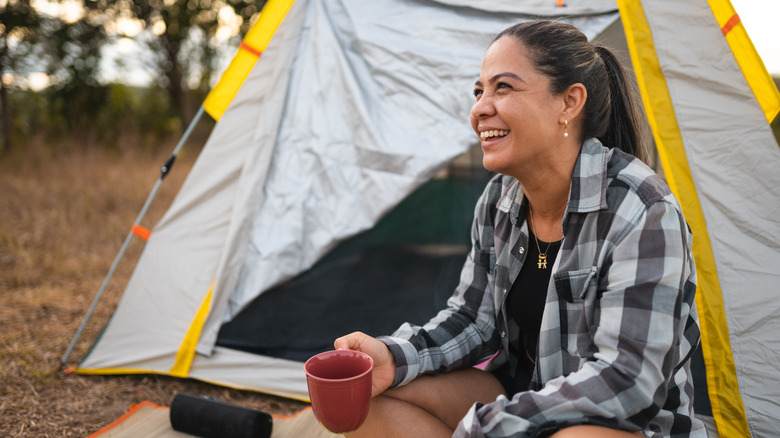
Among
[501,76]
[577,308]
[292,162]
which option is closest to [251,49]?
[292,162]

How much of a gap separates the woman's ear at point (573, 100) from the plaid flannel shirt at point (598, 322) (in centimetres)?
8

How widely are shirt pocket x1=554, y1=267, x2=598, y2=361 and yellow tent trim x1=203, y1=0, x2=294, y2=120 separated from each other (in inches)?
58.8

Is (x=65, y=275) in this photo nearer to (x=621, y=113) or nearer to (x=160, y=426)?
(x=160, y=426)

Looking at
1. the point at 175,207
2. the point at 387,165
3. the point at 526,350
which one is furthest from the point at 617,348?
the point at 175,207

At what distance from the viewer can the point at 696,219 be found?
5.83 feet

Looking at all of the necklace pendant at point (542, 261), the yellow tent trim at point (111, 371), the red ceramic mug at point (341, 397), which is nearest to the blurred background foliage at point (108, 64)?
the yellow tent trim at point (111, 371)

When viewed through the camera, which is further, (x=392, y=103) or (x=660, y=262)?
(x=392, y=103)

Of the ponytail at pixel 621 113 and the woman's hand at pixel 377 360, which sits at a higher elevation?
the ponytail at pixel 621 113

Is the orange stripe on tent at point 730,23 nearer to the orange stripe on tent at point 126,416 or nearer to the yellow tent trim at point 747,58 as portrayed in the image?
the yellow tent trim at point 747,58

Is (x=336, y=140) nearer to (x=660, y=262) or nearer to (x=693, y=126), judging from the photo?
(x=693, y=126)

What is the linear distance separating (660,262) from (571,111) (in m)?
0.38

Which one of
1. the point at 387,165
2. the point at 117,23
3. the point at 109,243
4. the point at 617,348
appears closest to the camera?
the point at 617,348

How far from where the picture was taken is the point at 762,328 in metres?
1.69

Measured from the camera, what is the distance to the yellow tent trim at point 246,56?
2174 millimetres
